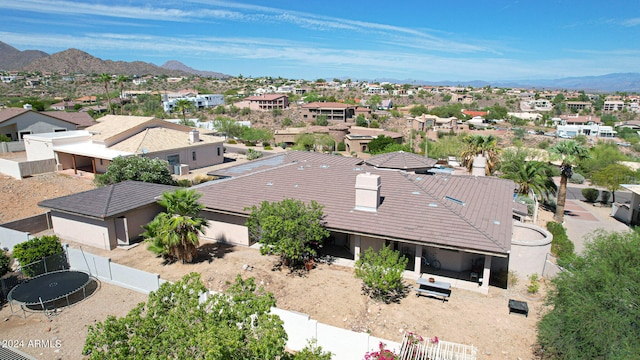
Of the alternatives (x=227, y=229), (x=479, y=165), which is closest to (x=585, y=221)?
(x=479, y=165)

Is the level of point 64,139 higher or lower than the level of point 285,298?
higher

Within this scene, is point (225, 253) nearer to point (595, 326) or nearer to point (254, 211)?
point (254, 211)

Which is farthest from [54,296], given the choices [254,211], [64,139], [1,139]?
[1,139]

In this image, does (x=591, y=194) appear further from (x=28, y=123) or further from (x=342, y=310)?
(x=28, y=123)

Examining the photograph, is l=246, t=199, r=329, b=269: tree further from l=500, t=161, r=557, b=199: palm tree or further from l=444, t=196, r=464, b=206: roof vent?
l=500, t=161, r=557, b=199: palm tree

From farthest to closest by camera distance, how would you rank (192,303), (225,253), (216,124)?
(216,124) → (225,253) → (192,303)

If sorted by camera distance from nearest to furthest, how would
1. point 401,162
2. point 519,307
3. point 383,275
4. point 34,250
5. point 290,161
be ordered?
point 519,307, point 383,275, point 34,250, point 290,161, point 401,162
